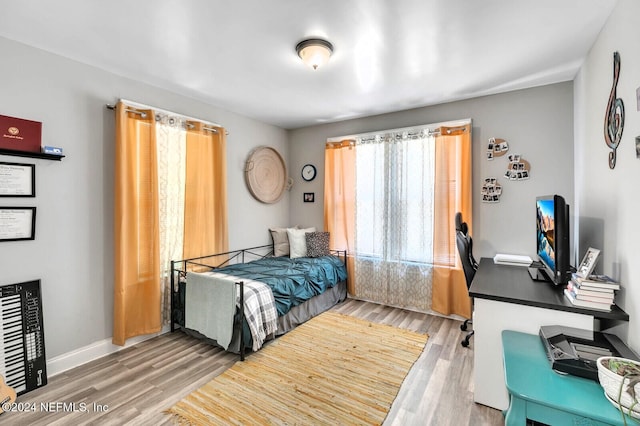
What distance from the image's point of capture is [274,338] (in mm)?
2939

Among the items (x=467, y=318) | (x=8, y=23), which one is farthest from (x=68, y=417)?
(x=467, y=318)

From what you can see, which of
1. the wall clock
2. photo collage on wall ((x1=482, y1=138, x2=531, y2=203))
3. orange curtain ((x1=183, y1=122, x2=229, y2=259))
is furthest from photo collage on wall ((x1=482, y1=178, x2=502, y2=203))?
orange curtain ((x1=183, y1=122, x2=229, y2=259))

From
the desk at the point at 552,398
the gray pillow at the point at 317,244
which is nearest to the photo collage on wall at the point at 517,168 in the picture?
the desk at the point at 552,398

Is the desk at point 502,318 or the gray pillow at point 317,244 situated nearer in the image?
the desk at point 502,318

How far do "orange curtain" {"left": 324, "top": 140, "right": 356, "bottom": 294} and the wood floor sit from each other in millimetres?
1739

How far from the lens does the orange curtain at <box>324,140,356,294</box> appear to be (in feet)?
13.7

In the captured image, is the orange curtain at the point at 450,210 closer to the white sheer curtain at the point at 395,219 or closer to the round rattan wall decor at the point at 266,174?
the white sheer curtain at the point at 395,219

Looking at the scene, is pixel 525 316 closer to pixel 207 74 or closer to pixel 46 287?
pixel 207 74

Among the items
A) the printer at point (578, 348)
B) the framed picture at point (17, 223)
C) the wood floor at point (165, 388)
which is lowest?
the wood floor at point (165, 388)

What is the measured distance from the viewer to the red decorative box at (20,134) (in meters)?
2.08

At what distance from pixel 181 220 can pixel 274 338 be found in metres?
1.65

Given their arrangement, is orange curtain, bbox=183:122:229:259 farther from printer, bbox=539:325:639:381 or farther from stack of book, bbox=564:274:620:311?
stack of book, bbox=564:274:620:311

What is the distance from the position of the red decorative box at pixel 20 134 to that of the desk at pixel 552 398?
11.3 ft

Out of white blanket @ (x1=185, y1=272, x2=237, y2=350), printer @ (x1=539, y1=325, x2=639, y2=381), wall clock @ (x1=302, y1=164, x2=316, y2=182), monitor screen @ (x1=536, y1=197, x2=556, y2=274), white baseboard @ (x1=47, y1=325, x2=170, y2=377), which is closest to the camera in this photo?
printer @ (x1=539, y1=325, x2=639, y2=381)
